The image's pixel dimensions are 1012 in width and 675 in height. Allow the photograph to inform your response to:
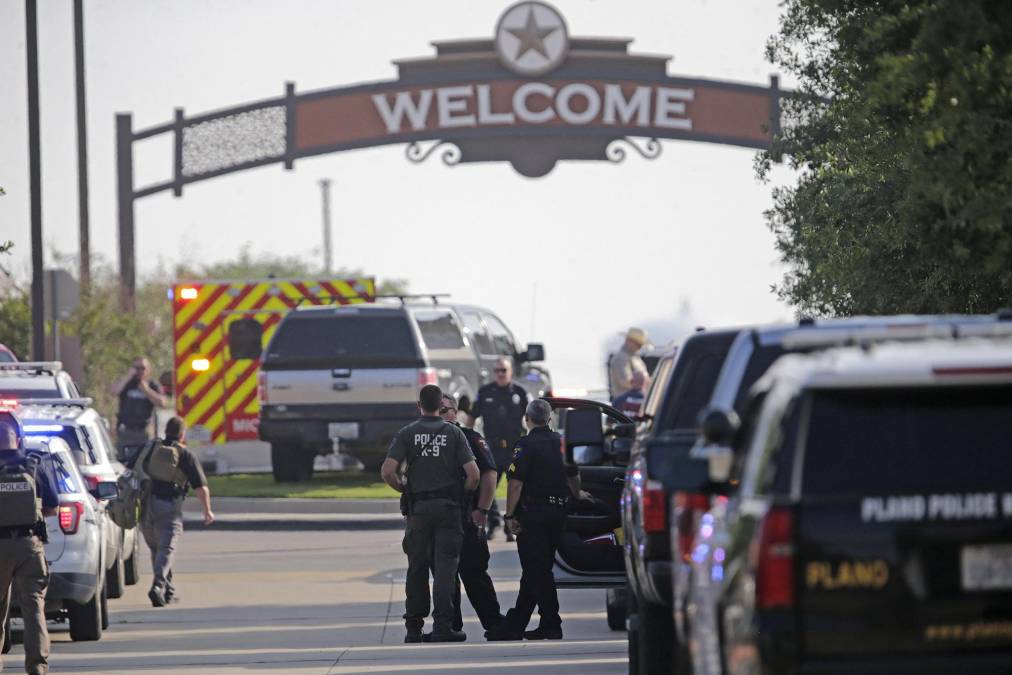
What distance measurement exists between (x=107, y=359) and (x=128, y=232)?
4.03 metres

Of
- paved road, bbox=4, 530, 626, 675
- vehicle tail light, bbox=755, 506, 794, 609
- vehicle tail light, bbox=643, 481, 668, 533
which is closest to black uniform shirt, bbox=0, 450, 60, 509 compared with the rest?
paved road, bbox=4, 530, 626, 675

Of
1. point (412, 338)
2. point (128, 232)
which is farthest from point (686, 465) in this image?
point (128, 232)

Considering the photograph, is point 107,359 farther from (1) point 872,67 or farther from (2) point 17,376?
(1) point 872,67

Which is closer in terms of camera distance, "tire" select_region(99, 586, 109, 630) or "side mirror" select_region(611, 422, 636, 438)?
"side mirror" select_region(611, 422, 636, 438)

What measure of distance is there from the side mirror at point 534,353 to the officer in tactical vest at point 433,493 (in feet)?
37.4

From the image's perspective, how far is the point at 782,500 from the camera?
22.5ft

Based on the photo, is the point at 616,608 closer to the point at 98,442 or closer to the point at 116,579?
the point at 98,442

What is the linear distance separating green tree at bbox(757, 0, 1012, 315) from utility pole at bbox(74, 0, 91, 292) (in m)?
17.1

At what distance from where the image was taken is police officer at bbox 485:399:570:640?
15297 millimetres

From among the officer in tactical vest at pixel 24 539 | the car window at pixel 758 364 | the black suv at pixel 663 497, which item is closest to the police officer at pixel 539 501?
the officer in tactical vest at pixel 24 539

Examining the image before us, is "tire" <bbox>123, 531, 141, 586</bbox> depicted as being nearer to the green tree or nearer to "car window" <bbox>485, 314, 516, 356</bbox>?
the green tree

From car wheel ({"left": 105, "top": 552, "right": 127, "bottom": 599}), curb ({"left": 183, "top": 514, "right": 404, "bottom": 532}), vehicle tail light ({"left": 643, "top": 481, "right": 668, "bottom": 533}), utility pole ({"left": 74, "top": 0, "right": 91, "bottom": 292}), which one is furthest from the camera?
utility pole ({"left": 74, "top": 0, "right": 91, "bottom": 292})

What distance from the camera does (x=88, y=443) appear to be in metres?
17.5

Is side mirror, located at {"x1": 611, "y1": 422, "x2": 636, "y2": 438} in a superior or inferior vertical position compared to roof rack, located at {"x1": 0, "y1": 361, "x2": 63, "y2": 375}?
inferior
